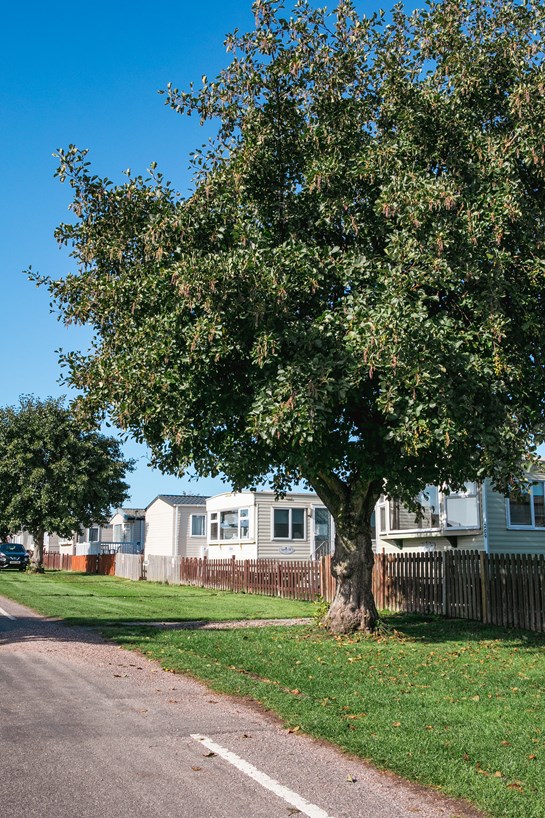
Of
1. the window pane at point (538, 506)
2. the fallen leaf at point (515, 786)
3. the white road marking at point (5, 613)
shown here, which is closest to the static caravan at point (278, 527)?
the window pane at point (538, 506)

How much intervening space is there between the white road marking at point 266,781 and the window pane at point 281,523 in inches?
1263

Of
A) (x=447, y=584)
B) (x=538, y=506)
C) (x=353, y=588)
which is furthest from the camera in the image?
(x=538, y=506)

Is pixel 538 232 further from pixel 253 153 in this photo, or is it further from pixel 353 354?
pixel 253 153

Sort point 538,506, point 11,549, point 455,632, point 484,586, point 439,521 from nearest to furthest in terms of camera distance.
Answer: point 455,632 < point 484,586 < point 538,506 < point 439,521 < point 11,549

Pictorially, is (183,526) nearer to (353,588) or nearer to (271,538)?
(271,538)

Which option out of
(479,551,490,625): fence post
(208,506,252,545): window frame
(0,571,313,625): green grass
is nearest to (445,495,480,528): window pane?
(0,571,313,625): green grass

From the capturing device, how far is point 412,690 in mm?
9852

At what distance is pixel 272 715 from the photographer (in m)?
8.37

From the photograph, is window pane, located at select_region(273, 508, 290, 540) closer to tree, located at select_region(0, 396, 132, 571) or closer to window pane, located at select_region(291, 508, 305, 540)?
window pane, located at select_region(291, 508, 305, 540)

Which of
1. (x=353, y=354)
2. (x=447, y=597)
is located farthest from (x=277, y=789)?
(x=447, y=597)

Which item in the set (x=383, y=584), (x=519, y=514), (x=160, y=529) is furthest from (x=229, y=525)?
(x=383, y=584)

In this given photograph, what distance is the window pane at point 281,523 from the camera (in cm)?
3925

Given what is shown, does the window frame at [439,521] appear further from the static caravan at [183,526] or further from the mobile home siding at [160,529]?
the mobile home siding at [160,529]

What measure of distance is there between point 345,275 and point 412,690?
20.7 feet
